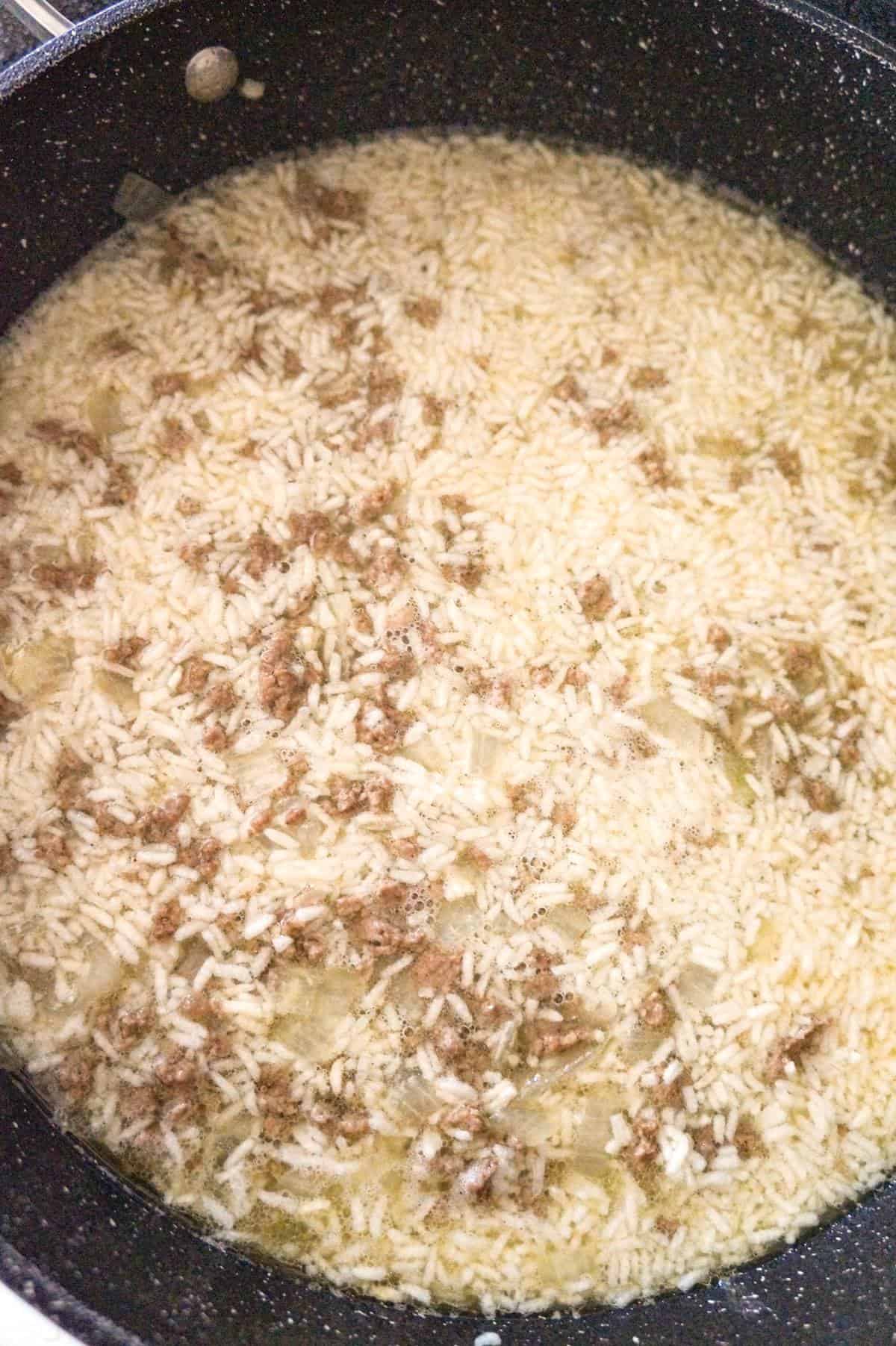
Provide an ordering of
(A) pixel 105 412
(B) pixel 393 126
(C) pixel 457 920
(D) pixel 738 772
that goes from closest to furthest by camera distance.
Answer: (C) pixel 457 920 < (D) pixel 738 772 < (A) pixel 105 412 < (B) pixel 393 126

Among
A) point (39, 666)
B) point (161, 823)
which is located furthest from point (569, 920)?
point (39, 666)

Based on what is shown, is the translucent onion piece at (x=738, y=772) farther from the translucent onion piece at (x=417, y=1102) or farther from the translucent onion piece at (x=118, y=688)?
the translucent onion piece at (x=118, y=688)

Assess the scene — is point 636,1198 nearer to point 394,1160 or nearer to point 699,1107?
point 699,1107

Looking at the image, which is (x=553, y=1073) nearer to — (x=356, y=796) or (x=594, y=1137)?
(x=594, y=1137)

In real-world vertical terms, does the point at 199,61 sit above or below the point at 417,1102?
above

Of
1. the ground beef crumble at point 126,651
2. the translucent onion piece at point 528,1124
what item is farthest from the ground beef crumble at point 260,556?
the translucent onion piece at point 528,1124

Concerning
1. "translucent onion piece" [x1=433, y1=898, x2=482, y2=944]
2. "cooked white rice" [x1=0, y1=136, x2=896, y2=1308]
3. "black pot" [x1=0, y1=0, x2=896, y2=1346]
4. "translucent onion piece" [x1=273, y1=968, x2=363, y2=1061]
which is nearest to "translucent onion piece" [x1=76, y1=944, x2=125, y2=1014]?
"cooked white rice" [x1=0, y1=136, x2=896, y2=1308]
